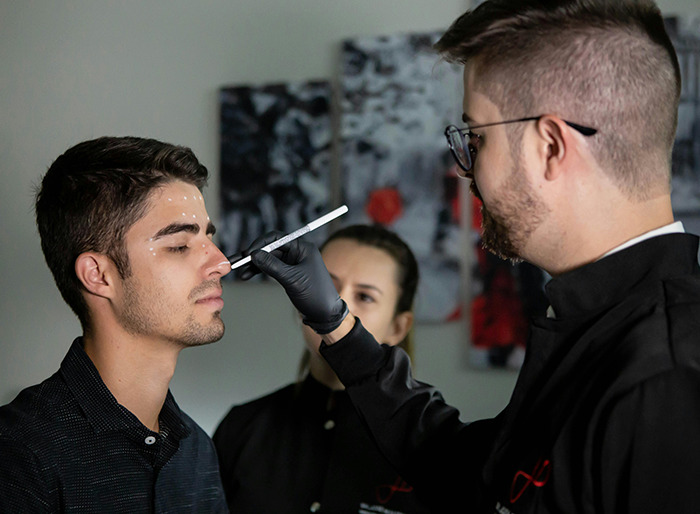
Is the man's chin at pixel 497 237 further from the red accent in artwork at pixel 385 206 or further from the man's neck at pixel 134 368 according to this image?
the red accent in artwork at pixel 385 206

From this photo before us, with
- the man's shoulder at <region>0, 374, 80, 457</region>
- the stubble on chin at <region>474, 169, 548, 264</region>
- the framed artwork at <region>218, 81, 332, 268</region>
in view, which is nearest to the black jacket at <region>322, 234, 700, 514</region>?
the stubble on chin at <region>474, 169, 548, 264</region>

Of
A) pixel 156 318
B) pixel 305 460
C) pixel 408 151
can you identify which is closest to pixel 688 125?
pixel 408 151

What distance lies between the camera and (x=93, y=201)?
4.68ft

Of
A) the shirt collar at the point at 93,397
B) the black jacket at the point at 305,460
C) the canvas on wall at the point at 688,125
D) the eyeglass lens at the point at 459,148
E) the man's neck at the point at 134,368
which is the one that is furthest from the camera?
the canvas on wall at the point at 688,125

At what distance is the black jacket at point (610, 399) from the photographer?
0.83 metres

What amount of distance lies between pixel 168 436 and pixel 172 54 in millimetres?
1917

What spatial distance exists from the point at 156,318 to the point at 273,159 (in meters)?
1.36

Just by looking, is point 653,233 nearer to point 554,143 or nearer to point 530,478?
point 554,143

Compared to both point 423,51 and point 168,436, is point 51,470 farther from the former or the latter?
point 423,51

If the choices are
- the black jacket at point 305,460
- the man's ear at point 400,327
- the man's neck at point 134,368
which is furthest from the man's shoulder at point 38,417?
the man's ear at point 400,327

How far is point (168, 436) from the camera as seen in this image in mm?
1439

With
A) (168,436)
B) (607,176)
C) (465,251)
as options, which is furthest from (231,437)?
(607,176)

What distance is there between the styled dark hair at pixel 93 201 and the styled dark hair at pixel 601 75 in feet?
2.54

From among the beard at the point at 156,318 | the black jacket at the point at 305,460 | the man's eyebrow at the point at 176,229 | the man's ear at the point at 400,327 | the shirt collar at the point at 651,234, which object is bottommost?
the black jacket at the point at 305,460
